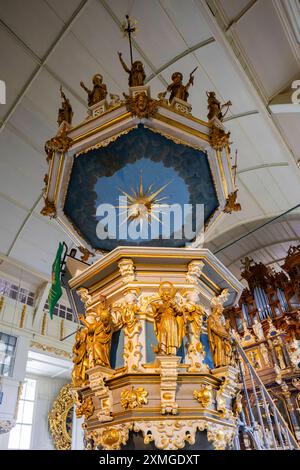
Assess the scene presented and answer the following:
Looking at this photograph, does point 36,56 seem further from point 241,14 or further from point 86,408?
point 86,408

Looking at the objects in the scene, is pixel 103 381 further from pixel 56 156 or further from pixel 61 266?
pixel 56 156

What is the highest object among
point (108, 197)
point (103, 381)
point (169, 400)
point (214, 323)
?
point (108, 197)

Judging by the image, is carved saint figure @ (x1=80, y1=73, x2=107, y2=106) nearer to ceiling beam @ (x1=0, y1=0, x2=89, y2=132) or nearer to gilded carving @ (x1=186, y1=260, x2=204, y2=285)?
gilded carving @ (x1=186, y1=260, x2=204, y2=285)

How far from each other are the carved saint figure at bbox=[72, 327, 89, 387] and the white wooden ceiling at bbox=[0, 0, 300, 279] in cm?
585

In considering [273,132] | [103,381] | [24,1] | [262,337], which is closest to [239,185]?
[273,132]

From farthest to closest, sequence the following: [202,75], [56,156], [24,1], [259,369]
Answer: [259,369]
[202,75]
[24,1]
[56,156]

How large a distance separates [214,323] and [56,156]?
2372 millimetres

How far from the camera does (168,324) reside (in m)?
2.58

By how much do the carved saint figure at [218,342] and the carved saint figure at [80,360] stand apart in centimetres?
105

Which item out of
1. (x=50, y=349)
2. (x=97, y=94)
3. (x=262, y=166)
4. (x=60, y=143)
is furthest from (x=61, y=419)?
(x=97, y=94)

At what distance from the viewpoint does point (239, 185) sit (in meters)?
9.45

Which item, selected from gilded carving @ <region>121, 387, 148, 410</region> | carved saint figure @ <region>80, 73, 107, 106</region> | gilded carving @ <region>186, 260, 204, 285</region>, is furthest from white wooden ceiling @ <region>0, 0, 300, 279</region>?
gilded carving @ <region>121, 387, 148, 410</region>

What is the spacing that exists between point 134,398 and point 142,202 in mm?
2049

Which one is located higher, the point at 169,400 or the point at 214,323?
the point at 214,323
